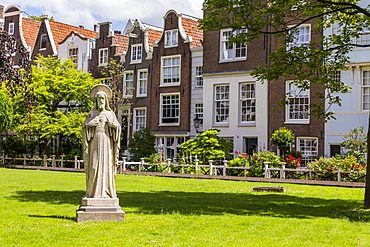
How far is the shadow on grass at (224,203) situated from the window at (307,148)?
14.8 meters

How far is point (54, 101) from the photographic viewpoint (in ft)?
142

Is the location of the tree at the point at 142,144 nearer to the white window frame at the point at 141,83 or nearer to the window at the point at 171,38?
the white window frame at the point at 141,83

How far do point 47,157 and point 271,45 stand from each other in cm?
1866

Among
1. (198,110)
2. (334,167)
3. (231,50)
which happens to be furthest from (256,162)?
(198,110)

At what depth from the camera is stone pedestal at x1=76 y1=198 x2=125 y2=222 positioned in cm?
1102

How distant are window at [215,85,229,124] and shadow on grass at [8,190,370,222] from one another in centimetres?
1947

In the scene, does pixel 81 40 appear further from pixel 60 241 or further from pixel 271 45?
pixel 60 241

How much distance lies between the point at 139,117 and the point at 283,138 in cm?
1445

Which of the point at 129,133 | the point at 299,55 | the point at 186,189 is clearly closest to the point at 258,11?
the point at 299,55

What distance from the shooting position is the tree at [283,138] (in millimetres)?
33156

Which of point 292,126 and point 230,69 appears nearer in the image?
point 292,126

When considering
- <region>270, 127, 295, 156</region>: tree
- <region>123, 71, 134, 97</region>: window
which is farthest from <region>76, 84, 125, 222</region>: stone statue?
<region>123, 71, 134, 97</region>: window

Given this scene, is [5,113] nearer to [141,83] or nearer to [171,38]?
[141,83]

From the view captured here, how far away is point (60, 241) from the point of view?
9.04 meters
